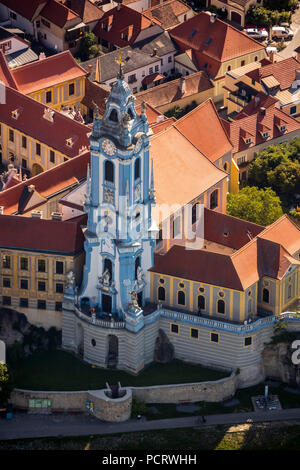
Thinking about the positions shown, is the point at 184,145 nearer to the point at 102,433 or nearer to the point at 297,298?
the point at 297,298

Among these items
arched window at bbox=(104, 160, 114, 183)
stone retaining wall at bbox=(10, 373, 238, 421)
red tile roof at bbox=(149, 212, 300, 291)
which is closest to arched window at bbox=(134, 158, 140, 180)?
arched window at bbox=(104, 160, 114, 183)

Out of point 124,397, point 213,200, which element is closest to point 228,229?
point 213,200

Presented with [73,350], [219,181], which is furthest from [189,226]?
[73,350]

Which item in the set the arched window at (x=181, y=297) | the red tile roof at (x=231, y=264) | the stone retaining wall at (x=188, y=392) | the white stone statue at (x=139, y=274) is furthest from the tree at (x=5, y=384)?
the arched window at (x=181, y=297)

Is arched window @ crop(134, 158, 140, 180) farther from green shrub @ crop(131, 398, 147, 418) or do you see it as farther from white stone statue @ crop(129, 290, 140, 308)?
green shrub @ crop(131, 398, 147, 418)
